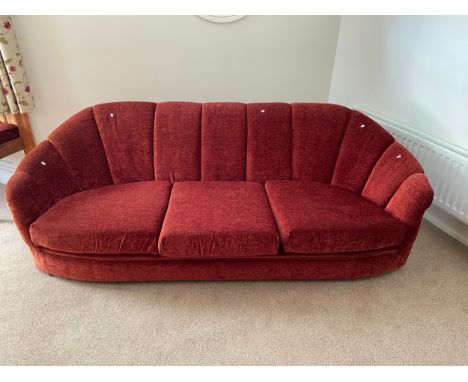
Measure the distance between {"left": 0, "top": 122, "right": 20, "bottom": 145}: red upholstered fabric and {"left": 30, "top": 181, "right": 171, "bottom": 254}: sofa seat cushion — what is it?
2.89ft

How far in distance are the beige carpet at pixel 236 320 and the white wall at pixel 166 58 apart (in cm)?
129

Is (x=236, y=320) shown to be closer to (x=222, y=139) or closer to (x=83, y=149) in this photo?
(x=222, y=139)

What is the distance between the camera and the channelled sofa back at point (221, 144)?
6.66 feet

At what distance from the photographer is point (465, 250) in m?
2.11

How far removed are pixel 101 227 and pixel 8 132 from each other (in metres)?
1.29

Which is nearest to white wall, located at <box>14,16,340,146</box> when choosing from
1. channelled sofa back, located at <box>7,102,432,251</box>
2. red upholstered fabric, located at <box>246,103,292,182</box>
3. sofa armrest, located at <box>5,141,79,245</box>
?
channelled sofa back, located at <box>7,102,432,251</box>

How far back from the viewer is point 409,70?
2.23 metres

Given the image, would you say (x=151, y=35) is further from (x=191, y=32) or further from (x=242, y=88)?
(x=242, y=88)

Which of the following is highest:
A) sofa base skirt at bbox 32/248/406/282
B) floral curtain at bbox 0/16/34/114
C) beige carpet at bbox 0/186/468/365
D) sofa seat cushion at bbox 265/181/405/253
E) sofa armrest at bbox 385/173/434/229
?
floral curtain at bbox 0/16/34/114

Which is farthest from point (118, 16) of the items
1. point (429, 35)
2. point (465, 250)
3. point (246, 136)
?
point (465, 250)

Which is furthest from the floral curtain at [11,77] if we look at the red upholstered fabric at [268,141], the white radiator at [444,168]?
the white radiator at [444,168]

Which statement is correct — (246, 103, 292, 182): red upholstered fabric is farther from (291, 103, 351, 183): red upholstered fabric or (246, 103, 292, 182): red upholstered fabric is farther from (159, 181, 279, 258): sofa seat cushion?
(159, 181, 279, 258): sofa seat cushion

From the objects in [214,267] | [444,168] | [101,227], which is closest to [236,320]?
[214,267]

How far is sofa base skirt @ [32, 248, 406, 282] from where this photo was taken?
5.62ft
